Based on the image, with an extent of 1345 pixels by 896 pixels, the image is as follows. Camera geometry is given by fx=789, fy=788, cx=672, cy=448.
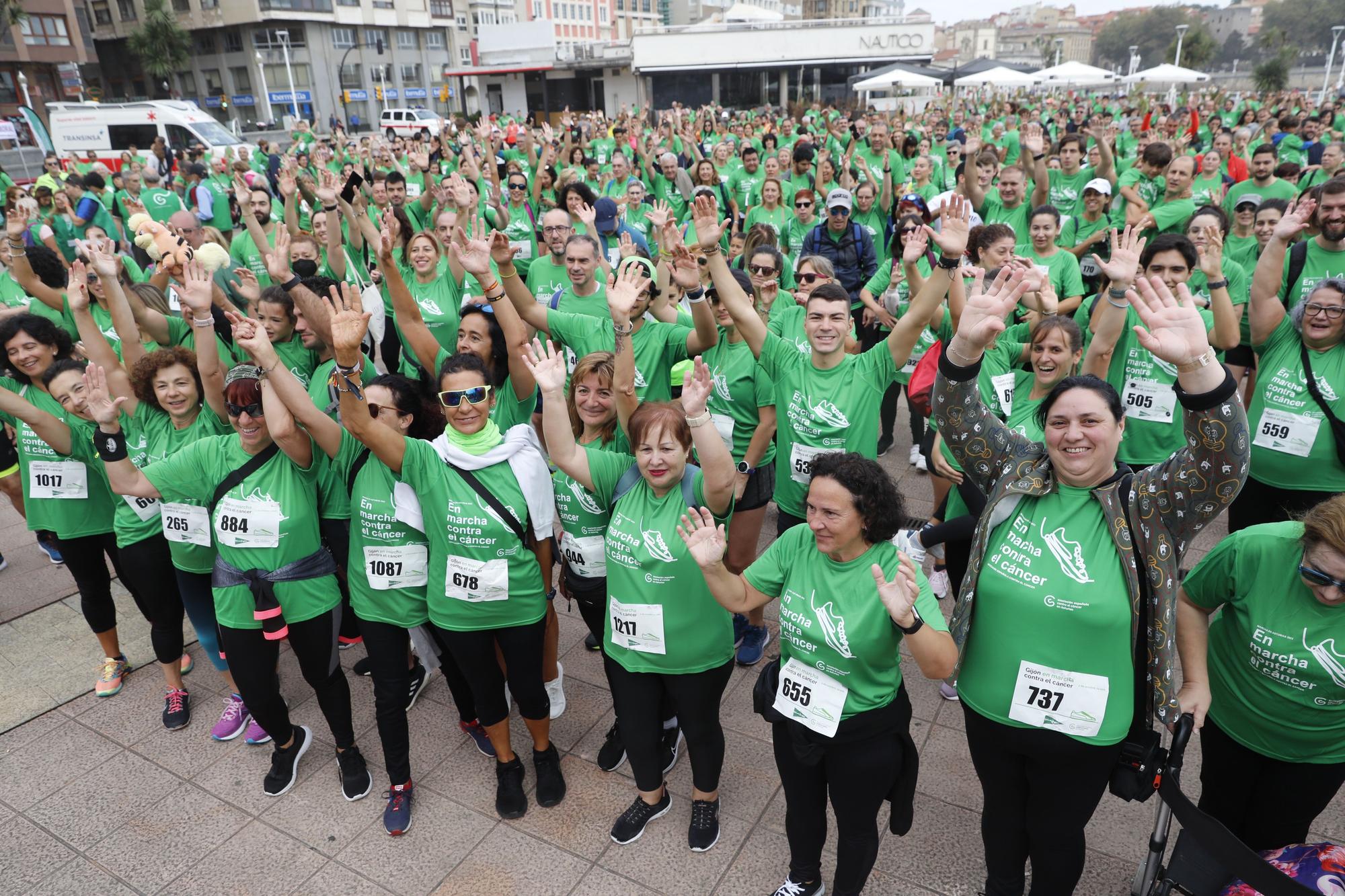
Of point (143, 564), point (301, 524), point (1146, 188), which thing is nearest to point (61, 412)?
point (143, 564)

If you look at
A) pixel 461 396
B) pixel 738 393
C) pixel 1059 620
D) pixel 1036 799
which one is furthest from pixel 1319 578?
pixel 461 396

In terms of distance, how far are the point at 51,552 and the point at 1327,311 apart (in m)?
7.72

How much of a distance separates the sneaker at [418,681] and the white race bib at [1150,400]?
4084 millimetres

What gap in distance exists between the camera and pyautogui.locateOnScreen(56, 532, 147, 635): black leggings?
167 inches

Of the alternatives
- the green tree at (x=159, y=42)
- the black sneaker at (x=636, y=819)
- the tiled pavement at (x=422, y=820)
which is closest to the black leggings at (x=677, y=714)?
the black sneaker at (x=636, y=819)

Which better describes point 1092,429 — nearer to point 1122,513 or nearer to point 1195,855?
point 1122,513

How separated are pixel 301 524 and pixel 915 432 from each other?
4.77 m

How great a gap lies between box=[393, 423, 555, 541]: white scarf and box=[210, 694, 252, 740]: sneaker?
174 cm

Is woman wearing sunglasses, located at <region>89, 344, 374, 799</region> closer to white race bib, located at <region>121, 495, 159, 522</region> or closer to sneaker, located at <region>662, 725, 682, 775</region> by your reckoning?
white race bib, located at <region>121, 495, 159, 522</region>

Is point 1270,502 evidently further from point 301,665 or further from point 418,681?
point 301,665

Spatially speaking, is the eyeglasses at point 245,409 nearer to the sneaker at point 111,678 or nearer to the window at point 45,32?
the sneaker at point 111,678

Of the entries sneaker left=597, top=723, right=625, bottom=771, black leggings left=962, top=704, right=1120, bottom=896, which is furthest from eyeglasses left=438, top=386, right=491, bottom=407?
black leggings left=962, top=704, right=1120, bottom=896

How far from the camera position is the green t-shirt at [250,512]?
3.33m

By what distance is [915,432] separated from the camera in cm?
649
